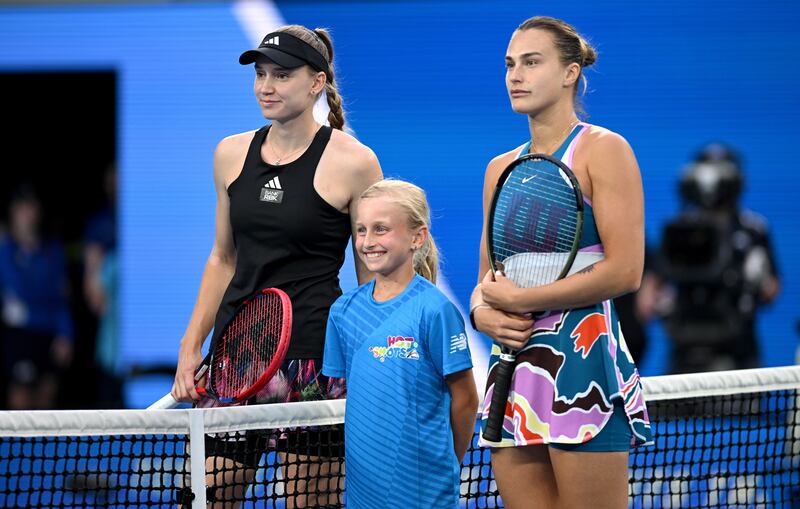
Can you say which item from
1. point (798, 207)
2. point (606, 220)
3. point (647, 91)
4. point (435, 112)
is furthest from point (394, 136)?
point (606, 220)

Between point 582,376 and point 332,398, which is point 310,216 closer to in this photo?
point 332,398

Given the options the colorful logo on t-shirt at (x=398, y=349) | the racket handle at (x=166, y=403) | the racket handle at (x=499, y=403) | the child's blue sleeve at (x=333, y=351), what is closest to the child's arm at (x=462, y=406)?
the colorful logo on t-shirt at (x=398, y=349)

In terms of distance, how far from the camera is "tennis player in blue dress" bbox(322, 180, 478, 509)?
2752 mm

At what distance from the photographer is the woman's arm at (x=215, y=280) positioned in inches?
125

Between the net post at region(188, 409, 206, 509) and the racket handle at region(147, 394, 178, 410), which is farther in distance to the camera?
the racket handle at region(147, 394, 178, 410)

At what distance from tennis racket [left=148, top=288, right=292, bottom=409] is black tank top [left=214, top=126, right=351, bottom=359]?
0.06 meters

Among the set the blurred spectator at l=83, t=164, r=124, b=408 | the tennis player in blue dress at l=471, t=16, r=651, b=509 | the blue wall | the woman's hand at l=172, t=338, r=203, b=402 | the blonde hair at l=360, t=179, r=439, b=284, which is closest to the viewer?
the tennis player in blue dress at l=471, t=16, r=651, b=509

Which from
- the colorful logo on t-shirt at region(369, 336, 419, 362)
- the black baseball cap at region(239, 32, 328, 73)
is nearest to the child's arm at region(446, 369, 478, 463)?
the colorful logo on t-shirt at region(369, 336, 419, 362)

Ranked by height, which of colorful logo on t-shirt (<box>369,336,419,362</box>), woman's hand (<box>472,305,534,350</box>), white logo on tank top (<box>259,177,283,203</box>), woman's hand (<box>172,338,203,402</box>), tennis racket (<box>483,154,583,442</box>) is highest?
white logo on tank top (<box>259,177,283,203</box>)

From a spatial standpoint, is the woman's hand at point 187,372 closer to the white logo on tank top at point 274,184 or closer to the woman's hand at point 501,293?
the white logo on tank top at point 274,184

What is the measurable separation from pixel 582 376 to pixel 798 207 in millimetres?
6100

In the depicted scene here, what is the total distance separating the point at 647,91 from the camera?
8.10 meters

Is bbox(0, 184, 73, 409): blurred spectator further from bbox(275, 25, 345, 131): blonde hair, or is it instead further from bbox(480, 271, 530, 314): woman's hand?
bbox(480, 271, 530, 314): woman's hand

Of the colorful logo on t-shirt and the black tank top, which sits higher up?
the black tank top
